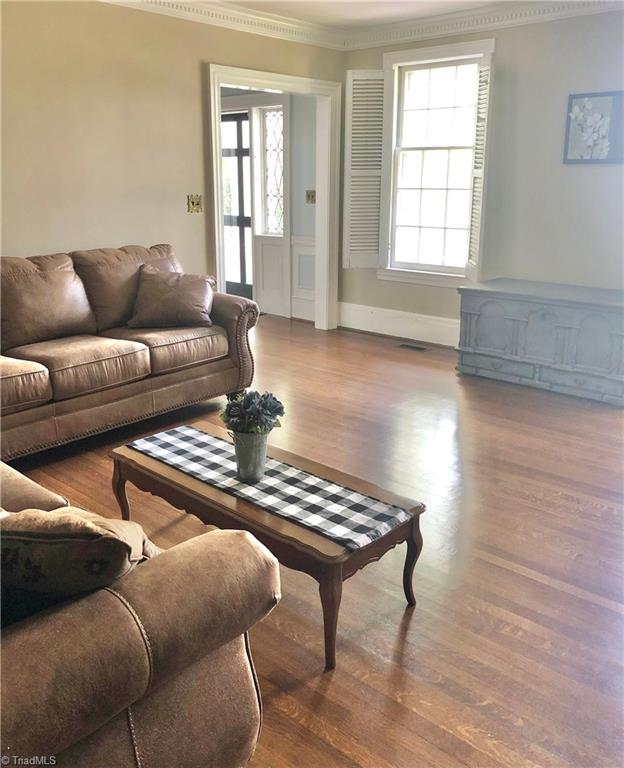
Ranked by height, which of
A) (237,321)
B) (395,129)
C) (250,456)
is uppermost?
(395,129)

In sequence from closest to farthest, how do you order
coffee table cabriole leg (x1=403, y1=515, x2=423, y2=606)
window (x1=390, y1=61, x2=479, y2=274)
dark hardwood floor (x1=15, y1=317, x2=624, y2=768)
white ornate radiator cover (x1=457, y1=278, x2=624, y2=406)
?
dark hardwood floor (x1=15, y1=317, x2=624, y2=768) → coffee table cabriole leg (x1=403, y1=515, x2=423, y2=606) → white ornate radiator cover (x1=457, y1=278, x2=624, y2=406) → window (x1=390, y1=61, x2=479, y2=274)

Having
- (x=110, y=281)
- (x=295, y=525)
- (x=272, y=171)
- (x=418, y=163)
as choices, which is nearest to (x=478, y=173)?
(x=418, y=163)

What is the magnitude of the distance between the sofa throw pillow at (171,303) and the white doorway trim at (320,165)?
1169 millimetres

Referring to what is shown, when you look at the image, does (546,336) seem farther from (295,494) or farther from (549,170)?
(295,494)

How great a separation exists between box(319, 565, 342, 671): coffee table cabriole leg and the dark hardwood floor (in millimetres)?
101

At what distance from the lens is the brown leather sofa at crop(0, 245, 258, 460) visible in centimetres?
335

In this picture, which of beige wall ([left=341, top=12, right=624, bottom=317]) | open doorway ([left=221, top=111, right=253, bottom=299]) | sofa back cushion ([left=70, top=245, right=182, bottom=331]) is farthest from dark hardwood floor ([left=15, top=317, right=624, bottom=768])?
open doorway ([left=221, top=111, right=253, bottom=299])

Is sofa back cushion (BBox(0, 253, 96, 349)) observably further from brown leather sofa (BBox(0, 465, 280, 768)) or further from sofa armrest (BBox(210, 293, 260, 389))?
brown leather sofa (BBox(0, 465, 280, 768))

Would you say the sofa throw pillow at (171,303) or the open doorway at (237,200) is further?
the open doorway at (237,200)

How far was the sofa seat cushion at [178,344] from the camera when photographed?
385 centimetres

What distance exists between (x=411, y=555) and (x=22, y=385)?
6.82 ft

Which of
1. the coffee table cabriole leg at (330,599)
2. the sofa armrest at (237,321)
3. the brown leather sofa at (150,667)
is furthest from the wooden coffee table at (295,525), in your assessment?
the sofa armrest at (237,321)

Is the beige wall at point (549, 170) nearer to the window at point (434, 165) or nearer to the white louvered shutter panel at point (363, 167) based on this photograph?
the window at point (434, 165)

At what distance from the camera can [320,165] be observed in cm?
625
